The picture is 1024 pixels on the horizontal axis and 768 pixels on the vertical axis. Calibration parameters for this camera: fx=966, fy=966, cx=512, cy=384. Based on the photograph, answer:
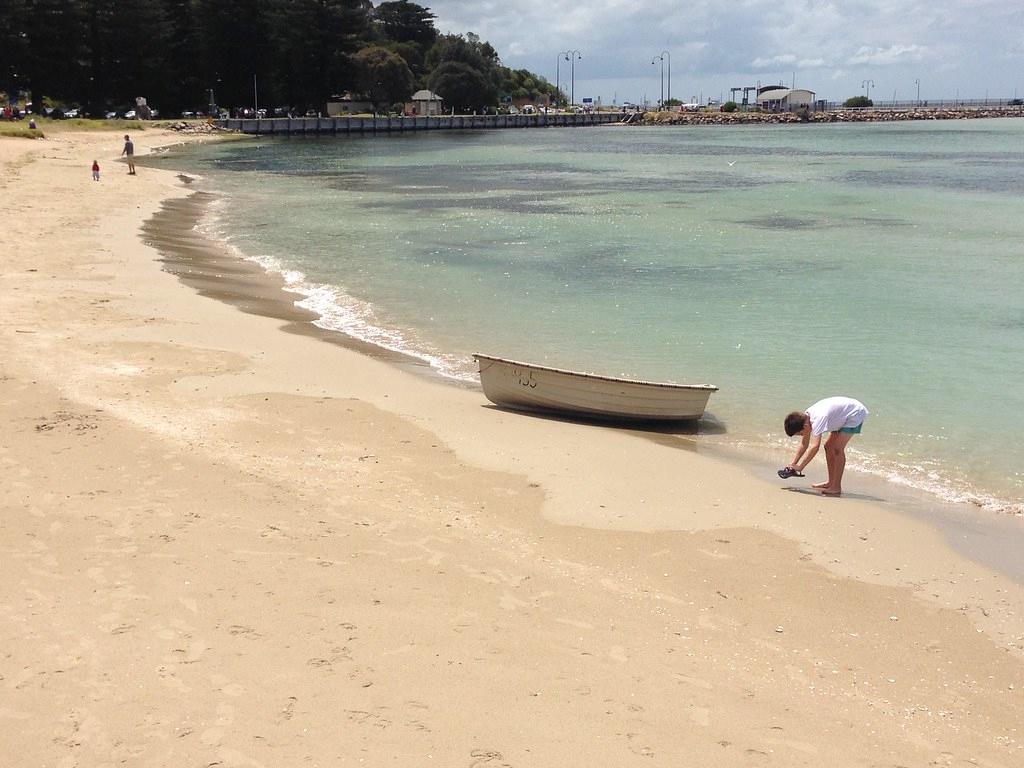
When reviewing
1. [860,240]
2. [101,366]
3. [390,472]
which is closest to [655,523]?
[390,472]

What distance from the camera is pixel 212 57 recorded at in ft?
385

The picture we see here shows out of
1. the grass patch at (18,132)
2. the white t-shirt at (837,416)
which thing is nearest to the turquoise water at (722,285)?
the white t-shirt at (837,416)

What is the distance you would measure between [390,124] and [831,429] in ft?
411

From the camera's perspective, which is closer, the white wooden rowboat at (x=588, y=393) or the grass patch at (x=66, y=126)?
the white wooden rowboat at (x=588, y=393)

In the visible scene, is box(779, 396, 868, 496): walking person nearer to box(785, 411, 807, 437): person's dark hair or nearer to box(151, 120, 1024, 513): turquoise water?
box(785, 411, 807, 437): person's dark hair

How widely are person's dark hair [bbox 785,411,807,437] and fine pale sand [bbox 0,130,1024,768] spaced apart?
75cm

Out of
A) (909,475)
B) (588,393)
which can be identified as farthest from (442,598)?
(909,475)

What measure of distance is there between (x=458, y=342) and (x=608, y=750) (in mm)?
13370

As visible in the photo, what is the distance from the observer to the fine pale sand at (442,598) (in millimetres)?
6090

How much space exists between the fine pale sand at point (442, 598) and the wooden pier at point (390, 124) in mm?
107035

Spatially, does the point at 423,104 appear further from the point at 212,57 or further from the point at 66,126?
the point at 66,126

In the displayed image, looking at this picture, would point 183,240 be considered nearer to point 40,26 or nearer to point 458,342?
point 458,342

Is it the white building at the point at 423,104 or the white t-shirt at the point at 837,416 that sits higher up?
the white building at the point at 423,104

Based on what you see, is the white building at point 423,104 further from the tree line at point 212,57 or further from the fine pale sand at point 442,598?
the fine pale sand at point 442,598
